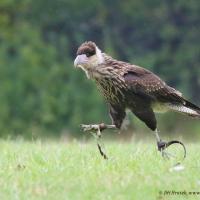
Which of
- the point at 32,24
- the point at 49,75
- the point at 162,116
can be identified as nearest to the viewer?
the point at 162,116

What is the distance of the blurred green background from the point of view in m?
37.1

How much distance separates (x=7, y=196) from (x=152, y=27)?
1322 inches

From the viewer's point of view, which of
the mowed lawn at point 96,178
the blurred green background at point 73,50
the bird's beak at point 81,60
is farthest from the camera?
the blurred green background at point 73,50

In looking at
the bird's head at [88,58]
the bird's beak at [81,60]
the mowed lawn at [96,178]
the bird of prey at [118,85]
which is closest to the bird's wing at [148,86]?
the bird of prey at [118,85]

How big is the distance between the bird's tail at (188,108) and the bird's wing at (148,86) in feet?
0.19

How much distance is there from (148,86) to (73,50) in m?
29.6

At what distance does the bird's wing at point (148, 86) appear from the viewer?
32.7 ft

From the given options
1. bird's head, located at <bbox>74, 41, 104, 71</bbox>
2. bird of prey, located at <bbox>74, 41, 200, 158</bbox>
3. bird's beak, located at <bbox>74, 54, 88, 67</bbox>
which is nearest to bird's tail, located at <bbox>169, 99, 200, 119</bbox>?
bird of prey, located at <bbox>74, 41, 200, 158</bbox>

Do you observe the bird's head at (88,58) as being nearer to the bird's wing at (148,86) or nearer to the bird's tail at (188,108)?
the bird's wing at (148,86)

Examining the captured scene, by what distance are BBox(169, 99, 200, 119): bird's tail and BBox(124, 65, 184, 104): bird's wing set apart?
0.19ft

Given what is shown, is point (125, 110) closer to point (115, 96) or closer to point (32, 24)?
point (115, 96)

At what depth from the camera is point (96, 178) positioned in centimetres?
830

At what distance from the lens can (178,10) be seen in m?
41.0

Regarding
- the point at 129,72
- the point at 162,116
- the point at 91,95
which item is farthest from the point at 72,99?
the point at 129,72
